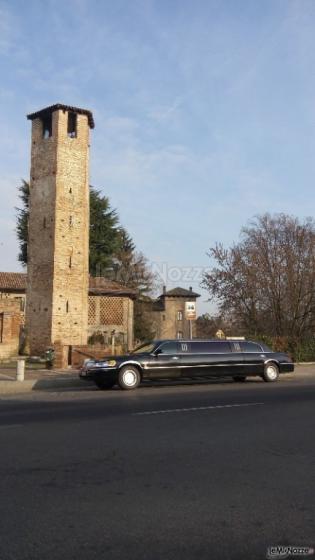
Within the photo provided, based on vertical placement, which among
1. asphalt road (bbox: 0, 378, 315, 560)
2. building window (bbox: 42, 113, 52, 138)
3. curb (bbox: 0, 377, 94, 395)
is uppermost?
building window (bbox: 42, 113, 52, 138)

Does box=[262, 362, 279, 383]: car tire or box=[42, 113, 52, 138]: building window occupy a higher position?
box=[42, 113, 52, 138]: building window

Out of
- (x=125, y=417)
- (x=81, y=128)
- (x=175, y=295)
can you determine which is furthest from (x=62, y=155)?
(x=175, y=295)

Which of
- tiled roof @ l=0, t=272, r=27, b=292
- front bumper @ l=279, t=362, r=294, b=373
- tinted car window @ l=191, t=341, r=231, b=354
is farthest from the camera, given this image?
tiled roof @ l=0, t=272, r=27, b=292

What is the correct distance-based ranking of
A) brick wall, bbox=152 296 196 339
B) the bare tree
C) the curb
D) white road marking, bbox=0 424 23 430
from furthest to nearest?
brick wall, bbox=152 296 196 339
the bare tree
the curb
white road marking, bbox=0 424 23 430

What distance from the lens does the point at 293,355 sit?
2716 centimetres

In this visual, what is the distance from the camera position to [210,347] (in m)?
17.5

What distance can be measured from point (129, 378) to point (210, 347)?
9.68 ft

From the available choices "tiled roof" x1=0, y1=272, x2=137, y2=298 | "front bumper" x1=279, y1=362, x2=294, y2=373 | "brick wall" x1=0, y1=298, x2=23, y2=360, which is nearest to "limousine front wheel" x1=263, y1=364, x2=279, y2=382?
"front bumper" x1=279, y1=362, x2=294, y2=373

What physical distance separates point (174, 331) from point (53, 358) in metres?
51.3

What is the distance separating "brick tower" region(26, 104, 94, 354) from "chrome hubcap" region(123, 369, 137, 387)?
649 inches

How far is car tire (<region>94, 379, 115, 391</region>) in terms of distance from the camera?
1620 centimetres

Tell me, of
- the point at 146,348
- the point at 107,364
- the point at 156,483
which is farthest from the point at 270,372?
the point at 156,483

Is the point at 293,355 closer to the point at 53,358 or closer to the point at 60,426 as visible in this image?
the point at 53,358

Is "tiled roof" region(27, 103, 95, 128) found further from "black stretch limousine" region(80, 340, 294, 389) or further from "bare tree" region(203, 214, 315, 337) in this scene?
"black stretch limousine" region(80, 340, 294, 389)
